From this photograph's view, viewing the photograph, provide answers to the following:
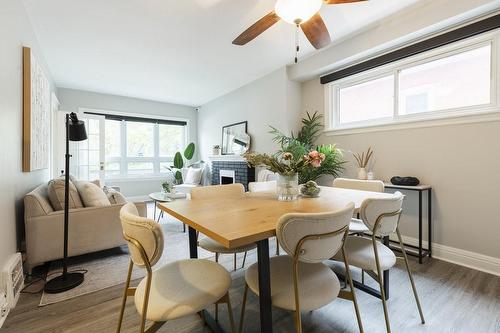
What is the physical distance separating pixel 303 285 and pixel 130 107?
232 inches

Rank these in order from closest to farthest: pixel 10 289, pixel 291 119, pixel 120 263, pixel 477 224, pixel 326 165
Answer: pixel 10 289, pixel 477 224, pixel 120 263, pixel 326 165, pixel 291 119

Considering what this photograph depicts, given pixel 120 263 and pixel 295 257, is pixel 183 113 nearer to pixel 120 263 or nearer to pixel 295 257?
pixel 120 263

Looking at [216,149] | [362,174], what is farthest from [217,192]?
[216,149]

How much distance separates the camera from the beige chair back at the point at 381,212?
1.31 meters

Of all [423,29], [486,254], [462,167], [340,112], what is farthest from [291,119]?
[486,254]

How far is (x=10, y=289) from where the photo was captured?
5.49 feet

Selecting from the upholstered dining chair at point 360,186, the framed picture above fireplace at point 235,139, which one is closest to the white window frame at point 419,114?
the upholstered dining chair at point 360,186

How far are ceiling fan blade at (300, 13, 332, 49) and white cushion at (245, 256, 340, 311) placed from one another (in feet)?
5.98

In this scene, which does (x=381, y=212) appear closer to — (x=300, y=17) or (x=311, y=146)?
(x=300, y=17)

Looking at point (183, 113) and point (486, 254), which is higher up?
point (183, 113)

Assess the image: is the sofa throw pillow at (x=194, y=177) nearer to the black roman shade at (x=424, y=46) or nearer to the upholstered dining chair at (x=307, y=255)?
the black roman shade at (x=424, y=46)

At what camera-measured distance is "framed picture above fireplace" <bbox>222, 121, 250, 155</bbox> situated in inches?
188

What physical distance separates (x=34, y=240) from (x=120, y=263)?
2.45 ft

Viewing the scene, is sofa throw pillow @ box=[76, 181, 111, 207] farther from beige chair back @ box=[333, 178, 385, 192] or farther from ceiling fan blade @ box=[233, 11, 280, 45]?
beige chair back @ box=[333, 178, 385, 192]
